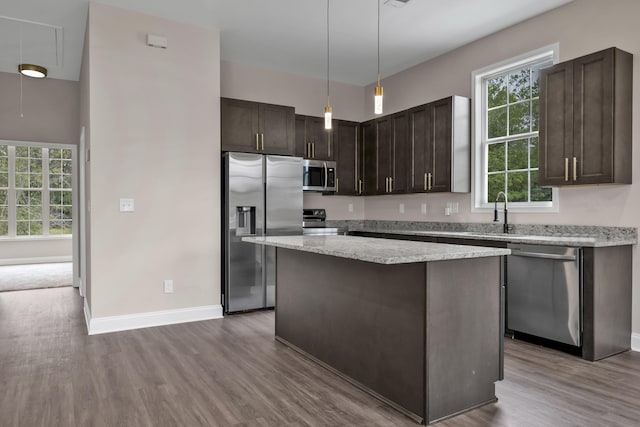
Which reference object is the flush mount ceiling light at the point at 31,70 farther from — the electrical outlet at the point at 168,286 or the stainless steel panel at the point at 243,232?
the electrical outlet at the point at 168,286

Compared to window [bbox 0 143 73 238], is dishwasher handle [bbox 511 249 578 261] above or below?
below

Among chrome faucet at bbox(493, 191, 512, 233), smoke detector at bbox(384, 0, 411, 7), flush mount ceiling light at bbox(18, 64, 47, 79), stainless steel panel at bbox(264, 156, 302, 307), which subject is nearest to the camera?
smoke detector at bbox(384, 0, 411, 7)

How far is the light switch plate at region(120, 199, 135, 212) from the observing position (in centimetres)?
406

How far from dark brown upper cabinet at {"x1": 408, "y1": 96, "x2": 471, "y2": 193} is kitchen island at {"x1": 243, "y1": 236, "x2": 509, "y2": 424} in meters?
2.38

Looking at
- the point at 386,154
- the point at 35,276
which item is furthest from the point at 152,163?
the point at 35,276

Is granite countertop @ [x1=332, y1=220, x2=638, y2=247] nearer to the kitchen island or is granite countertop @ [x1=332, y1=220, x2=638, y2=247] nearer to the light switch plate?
the kitchen island

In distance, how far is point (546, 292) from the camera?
→ 3400mm

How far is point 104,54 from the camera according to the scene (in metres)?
3.98

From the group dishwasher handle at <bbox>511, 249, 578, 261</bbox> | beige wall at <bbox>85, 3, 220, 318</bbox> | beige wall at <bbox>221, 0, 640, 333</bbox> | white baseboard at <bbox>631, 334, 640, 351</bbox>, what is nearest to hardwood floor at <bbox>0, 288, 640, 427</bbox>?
white baseboard at <bbox>631, 334, 640, 351</bbox>

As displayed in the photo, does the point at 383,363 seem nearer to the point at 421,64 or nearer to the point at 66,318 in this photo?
the point at 66,318

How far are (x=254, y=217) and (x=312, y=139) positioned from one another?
1.61 meters

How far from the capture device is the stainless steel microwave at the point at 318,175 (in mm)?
5664

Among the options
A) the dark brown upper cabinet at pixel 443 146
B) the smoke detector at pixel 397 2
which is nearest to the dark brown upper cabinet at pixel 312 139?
the dark brown upper cabinet at pixel 443 146

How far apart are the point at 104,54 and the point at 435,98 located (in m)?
3.64
